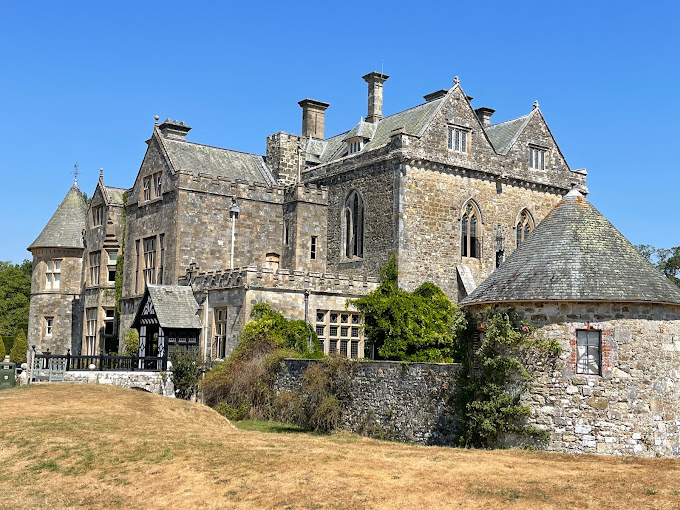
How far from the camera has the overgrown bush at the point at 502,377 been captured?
20.6m

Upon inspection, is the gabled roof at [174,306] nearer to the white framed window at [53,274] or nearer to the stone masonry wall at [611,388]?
the white framed window at [53,274]

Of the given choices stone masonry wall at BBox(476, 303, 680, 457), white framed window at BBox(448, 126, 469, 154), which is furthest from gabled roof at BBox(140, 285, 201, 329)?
stone masonry wall at BBox(476, 303, 680, 457)

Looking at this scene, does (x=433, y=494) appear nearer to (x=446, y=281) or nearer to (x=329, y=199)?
(x=446, y=281)

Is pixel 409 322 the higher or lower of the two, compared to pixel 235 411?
higher

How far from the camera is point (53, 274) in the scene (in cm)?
4778

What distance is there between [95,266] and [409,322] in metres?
20.2

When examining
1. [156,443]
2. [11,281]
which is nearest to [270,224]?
[156,443]

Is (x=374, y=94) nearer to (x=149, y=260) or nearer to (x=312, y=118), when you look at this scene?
(x=312, y=118)

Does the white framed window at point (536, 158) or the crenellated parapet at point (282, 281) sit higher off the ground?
the white framed window at point (536, 158)

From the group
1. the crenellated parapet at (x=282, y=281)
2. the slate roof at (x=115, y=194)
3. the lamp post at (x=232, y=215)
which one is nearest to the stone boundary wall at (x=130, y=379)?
the crenellated parapet at (x=282, y=281)

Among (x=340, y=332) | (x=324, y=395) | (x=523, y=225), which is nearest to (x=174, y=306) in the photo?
(x=340, y=332)

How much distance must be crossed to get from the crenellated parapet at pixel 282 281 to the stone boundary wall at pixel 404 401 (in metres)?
8.03

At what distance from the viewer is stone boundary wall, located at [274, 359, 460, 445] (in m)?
23.3

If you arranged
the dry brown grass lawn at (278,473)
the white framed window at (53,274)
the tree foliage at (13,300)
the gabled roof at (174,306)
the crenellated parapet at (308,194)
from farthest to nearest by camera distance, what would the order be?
the tree foliage at (13,300), the white framed window at (53,274), the crenellated parapet at (308,194), the gabled roof at (174,306), the dry brown grass lawn at (278,473)
